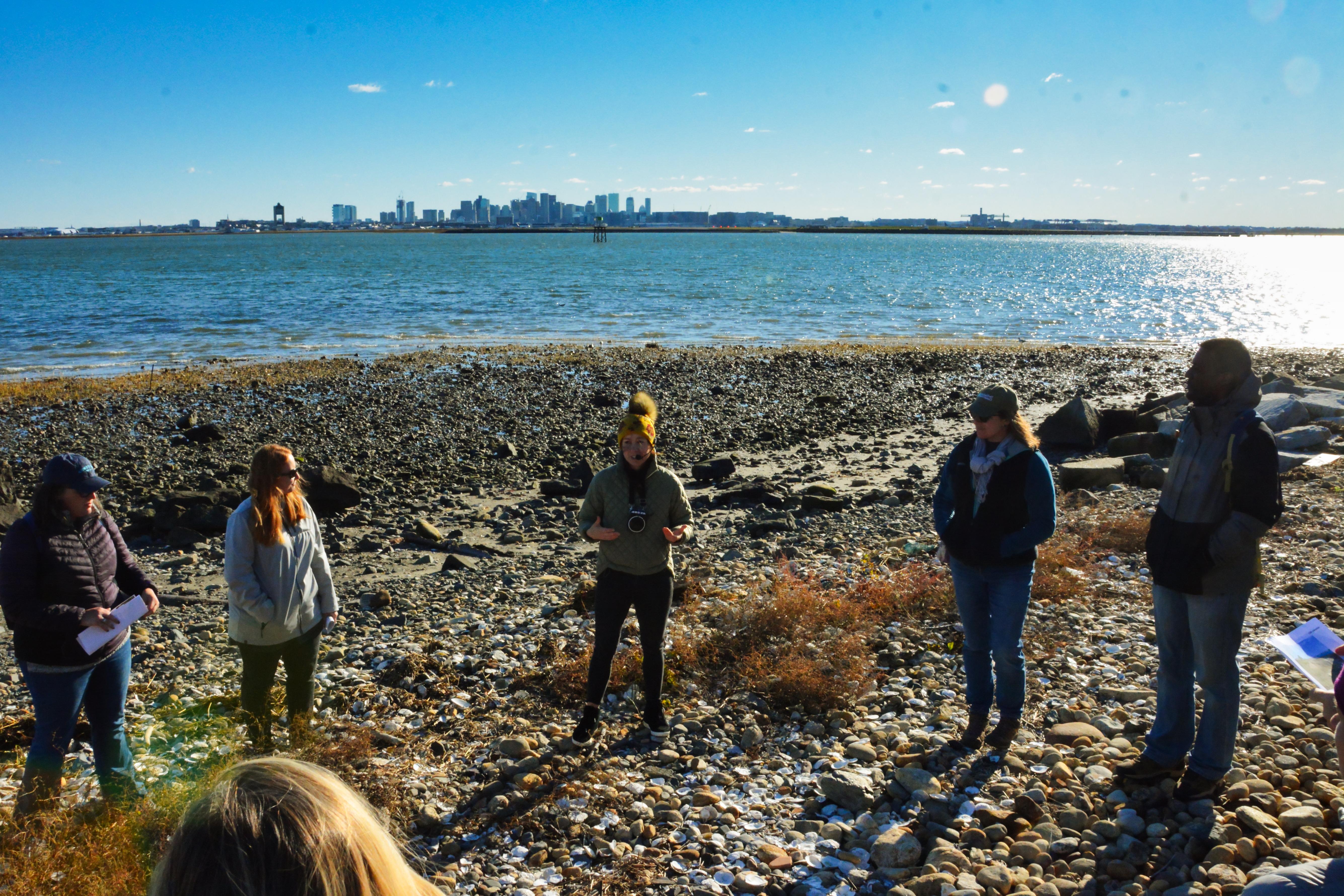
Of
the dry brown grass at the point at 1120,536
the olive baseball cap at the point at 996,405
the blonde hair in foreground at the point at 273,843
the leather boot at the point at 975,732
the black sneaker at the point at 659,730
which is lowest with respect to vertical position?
the black sneaker at the point at 659,730

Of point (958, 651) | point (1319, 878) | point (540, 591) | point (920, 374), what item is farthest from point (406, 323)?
point (1319, 878)

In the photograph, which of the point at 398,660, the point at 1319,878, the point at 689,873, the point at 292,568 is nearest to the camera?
the point at 1319,878

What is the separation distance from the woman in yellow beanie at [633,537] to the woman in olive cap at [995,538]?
5.83 feet

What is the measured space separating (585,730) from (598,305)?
154ft

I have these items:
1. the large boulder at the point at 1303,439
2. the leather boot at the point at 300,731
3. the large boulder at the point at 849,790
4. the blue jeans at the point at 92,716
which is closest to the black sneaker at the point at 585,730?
the large boulder at the point at 849,790

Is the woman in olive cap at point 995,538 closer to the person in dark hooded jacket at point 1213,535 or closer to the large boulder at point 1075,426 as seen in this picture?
the person in dark hooded jacket at point 1213,535

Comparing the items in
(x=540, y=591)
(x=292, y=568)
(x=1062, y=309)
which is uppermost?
(x=1062, y=309)

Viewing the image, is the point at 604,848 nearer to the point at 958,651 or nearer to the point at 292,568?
the point at 292,568

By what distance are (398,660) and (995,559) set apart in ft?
16.1

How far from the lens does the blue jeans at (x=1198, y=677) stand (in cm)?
462

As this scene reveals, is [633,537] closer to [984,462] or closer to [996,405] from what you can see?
[984,462]

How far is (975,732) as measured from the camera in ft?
18.5

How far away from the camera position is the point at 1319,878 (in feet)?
7.77

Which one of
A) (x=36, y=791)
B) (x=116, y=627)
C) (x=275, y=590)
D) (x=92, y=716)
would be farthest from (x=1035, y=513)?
(x=36, y=791)
